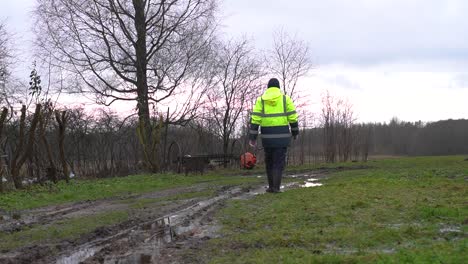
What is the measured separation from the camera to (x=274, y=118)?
9.45 meters

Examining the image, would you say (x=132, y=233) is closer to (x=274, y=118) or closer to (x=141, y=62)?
(x=274, y=118)

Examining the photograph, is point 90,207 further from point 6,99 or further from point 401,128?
point 401,128

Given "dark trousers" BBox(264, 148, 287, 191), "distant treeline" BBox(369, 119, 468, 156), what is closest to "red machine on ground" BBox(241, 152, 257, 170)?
"dark trousers" BBox(264, 148, 287, 191)

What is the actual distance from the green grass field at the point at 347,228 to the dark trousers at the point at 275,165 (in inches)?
47.0

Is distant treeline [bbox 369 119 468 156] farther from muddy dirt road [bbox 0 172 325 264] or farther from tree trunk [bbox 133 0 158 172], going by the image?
muddy dirt road [bbox 0 172 325 264]

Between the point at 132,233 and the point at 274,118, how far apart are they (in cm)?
444

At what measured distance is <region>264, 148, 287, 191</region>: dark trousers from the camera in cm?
946

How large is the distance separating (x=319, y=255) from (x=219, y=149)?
25399 mm

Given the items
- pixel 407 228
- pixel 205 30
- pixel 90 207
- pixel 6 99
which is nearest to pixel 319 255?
pixel 407 228

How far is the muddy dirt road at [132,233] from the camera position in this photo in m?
4.67

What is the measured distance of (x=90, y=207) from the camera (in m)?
8.77

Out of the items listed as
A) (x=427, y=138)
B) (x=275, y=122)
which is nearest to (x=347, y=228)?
(x=275, y=122)

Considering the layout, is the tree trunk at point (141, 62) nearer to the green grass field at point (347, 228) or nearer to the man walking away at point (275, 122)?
the man walking away at point (275, 122)

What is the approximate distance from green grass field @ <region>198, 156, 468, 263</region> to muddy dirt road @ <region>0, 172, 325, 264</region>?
12.7 inches
